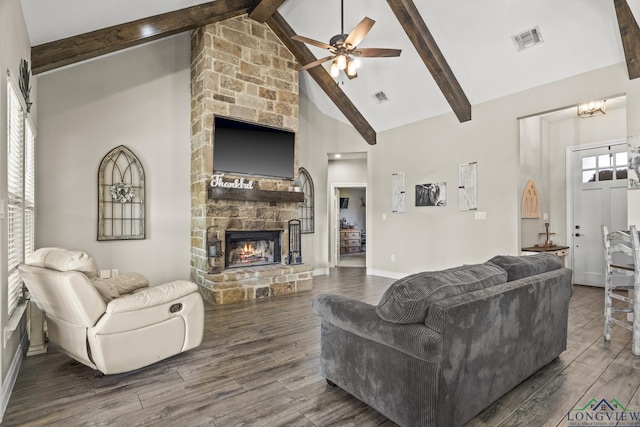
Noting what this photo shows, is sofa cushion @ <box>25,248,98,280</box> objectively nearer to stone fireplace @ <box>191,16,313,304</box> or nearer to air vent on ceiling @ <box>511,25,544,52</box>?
stone fireplace @ <box>191,16,313,304</box>

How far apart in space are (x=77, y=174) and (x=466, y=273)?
4.85 metres

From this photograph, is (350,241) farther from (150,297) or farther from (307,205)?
(150,297)

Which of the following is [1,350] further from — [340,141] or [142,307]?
[340,141]

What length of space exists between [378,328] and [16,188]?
9.78ft

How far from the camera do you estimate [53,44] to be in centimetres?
358

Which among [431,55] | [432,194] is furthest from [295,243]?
[431,55]

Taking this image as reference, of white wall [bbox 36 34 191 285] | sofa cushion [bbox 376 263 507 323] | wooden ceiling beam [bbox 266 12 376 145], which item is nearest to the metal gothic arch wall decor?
white wall [bbox 36 34 191 285]

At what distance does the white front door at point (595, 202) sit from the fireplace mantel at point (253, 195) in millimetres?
5060

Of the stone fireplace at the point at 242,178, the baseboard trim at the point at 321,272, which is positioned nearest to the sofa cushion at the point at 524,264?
the stone fireplace at the point at 242,178

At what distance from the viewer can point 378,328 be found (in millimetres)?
1881

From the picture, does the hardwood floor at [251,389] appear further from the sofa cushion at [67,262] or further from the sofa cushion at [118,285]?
the sofa cushion at [67,262]

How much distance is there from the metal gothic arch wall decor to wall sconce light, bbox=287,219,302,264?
7.46 ft

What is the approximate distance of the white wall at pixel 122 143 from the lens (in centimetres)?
432

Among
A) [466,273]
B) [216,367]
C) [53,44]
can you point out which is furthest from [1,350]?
[53,44]
